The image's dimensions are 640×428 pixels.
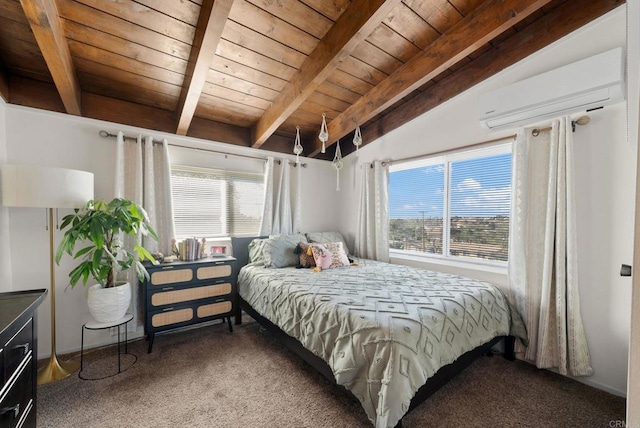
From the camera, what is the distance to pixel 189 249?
282cm

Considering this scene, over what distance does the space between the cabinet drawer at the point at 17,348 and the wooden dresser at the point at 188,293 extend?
127 centimetres

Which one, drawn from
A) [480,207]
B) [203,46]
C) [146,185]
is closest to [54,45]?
[203,46]

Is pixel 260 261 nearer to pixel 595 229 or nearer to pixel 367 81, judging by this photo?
pixel 367 81

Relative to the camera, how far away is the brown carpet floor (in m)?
1.64

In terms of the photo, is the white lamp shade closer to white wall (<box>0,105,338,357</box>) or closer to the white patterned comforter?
white wall (<box>0,105,338,357</box>)

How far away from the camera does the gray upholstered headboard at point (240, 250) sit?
10.9 feet

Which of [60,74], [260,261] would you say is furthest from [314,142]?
[60,74]

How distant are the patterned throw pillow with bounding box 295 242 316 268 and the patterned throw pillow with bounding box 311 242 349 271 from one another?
0.05 m

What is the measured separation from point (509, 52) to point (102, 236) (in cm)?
374

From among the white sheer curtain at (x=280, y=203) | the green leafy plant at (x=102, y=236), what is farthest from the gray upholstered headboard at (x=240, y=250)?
the green leafy plant at (x=102, y=236)

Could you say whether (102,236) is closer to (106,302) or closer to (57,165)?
(106,302)

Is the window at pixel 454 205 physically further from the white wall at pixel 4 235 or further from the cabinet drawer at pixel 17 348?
the white wall at pixel 4 235

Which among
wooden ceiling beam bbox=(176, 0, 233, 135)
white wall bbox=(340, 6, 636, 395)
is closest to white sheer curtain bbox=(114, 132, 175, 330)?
wooden ceiling beam bbox=(176, 0, 233, 135)

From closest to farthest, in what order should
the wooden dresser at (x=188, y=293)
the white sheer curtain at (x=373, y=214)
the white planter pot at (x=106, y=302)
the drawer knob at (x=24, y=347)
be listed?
the drawer knob at (x=24, y=347)
the white planter pot at (x=106, y=302)
the wooden dresser at (x=188, y=293)
the white sheer curtain at (x=373, y=214)
